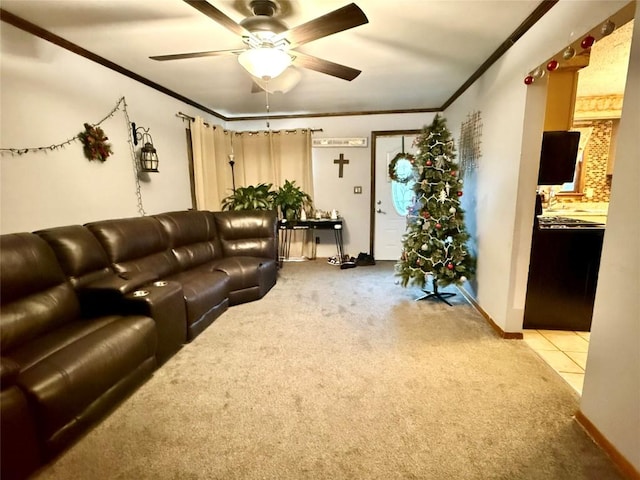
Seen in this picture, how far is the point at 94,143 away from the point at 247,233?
183 cm

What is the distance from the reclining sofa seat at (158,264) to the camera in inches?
101

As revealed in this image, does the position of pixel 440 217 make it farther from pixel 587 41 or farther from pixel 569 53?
pixel 587 41

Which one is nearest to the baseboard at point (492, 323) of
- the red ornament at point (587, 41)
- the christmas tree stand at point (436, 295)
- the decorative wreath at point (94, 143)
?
the christmas tree stand at point (436, 295)

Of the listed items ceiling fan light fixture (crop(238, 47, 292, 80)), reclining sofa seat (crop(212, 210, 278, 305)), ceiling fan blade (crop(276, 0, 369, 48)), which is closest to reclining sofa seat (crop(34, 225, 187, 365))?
reclining sofa seat (crop(212, 210, 278, 305))

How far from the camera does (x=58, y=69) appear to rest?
8.41 feet

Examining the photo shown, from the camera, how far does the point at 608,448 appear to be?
1.48m

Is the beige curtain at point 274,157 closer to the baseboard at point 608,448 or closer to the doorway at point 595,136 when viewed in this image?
the doorway at point 595,136

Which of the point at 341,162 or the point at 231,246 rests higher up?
the point at 341,162

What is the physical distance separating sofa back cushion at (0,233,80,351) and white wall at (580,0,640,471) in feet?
10.0

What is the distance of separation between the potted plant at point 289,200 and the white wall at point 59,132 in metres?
1.88

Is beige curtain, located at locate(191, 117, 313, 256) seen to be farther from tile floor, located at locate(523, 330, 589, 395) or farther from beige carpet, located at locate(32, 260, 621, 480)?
tile floor, located at locate(523, 330, 589, 395)

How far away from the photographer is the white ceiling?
82.4 inches

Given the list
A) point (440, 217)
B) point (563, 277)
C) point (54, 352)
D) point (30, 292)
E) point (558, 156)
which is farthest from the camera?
point (440, 217)

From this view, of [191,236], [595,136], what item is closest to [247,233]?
[191,236]
